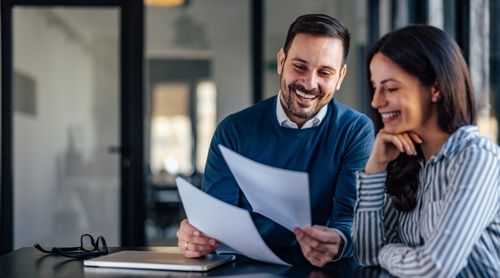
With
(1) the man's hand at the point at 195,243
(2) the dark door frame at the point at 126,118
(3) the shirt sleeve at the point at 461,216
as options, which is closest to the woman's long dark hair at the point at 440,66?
(3) the shirt sleeve at the point at 461,216

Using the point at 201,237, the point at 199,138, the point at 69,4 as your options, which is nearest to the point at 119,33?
the point at 69,4

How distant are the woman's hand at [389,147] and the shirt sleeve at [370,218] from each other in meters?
0.02

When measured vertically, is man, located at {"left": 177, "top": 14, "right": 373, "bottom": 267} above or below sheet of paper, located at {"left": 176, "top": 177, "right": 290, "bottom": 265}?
above

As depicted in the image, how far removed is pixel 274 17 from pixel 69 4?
1.41 metres

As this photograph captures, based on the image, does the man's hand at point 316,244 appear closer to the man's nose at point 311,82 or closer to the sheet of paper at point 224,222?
the sheet of paper at point 224,222

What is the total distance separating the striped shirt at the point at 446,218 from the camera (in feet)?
4.75

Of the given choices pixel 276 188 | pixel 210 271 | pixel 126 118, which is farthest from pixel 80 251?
pixel 126 118

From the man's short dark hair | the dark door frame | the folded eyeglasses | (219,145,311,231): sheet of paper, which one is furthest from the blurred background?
(219,145,311,231): sheet of paper

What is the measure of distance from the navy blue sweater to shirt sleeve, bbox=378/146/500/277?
47 cm

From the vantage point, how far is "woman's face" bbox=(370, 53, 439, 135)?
5.20ft

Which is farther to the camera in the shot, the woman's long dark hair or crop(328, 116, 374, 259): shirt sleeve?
crop(328, 116, 374, 259): shirt sleeve

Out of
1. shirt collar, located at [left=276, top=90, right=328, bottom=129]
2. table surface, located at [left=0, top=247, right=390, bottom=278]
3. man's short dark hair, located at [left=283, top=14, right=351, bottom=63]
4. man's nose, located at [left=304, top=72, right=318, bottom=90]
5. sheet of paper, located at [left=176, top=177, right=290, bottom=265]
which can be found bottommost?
table surface, located at [left=0, top=247, right=390, bottom=278]

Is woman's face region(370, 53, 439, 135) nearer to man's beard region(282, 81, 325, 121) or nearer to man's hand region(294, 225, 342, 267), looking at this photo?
man's hand region(294, 225, 342, 267)

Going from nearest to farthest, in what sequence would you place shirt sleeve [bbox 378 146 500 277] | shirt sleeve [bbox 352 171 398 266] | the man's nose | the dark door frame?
shirt sleeve [bbox 378 146 500 277] < shirt sleeve [bbox 352 171 398 266] < the man's nose < the dark door frame
